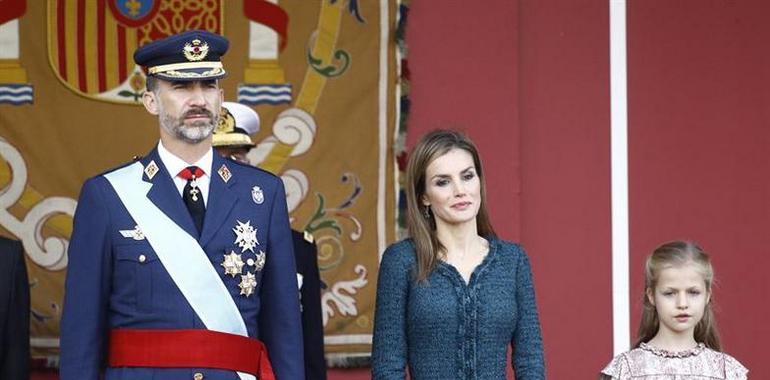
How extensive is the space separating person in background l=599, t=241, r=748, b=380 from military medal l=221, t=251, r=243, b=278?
1260mm

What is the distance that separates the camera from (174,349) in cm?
462

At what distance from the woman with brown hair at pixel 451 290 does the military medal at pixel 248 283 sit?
0.41 meters

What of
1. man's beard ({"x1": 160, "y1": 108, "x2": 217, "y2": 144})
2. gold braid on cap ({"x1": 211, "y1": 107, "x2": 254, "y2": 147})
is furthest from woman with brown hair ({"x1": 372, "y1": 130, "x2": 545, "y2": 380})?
gold braid on cap ({"x1": 211, "y1": 107, "x2": 254, "y2": 147})

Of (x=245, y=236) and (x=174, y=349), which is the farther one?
(x=245, y=236)

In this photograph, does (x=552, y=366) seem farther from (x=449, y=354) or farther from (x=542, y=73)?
(x=449, y=354)

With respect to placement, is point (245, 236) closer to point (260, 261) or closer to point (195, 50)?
point (260, 261)

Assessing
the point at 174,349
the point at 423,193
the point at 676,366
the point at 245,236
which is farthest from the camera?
the point at 676,366

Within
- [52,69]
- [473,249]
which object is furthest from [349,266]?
[473,249]

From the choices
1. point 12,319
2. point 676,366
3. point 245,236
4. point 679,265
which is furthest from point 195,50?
point 676,366

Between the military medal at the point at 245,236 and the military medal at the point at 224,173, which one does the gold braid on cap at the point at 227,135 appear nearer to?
the military medal at the point at 224,173

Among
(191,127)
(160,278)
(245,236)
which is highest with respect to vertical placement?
(191,127)

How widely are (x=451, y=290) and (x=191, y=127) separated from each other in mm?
858

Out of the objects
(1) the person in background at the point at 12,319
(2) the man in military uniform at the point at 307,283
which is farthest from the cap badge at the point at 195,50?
(1) the person in background at the point at 12,319

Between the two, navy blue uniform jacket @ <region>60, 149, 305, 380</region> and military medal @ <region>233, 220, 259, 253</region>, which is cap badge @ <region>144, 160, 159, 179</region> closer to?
navy blue uniform jacket @ <region>60, 149, 305, 380</region>
